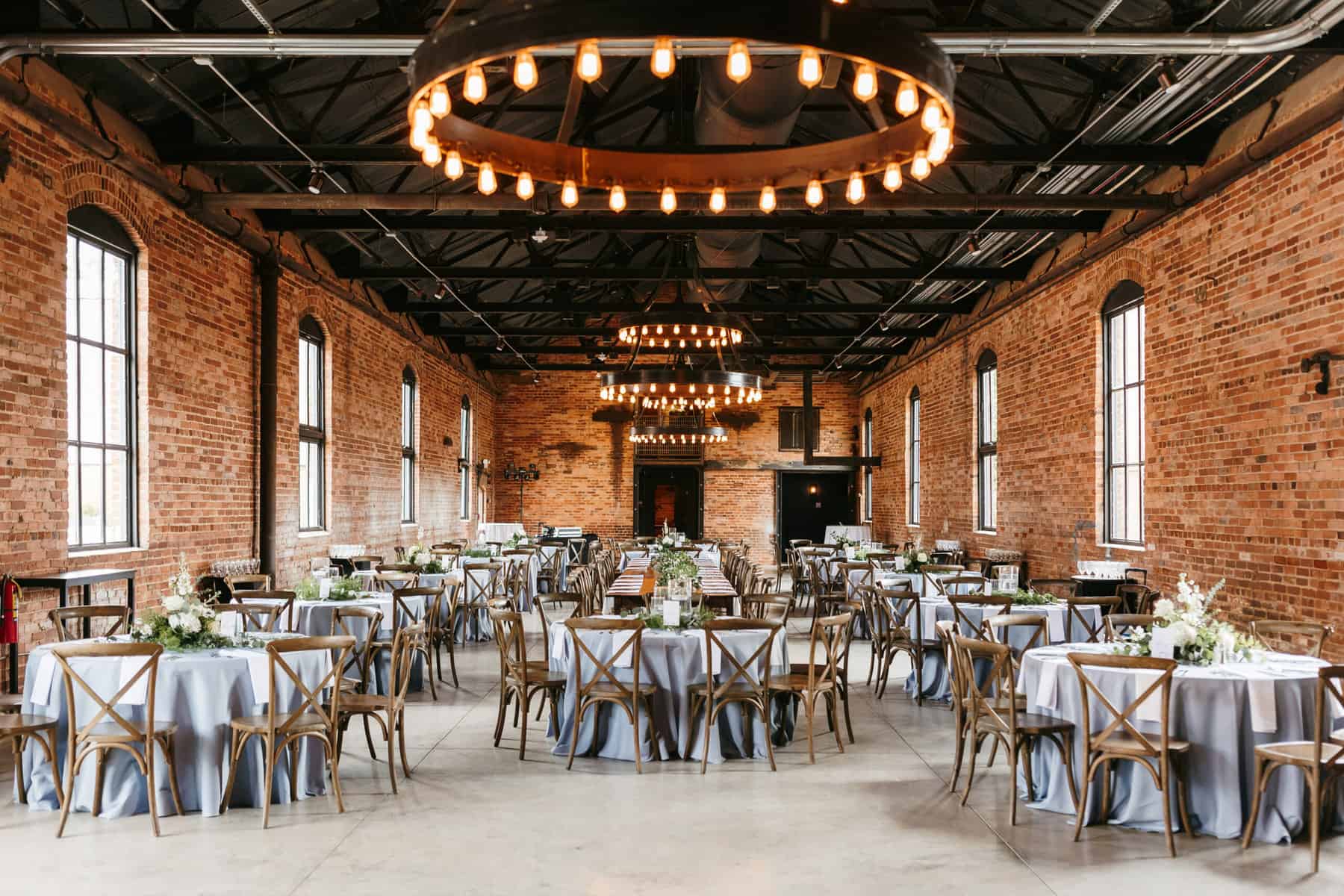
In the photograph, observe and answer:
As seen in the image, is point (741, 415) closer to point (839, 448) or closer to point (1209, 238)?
point (839, 448)

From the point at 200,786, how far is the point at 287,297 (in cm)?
701

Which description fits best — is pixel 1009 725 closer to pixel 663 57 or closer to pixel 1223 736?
pixel 1223 736

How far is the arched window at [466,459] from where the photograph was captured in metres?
20.5

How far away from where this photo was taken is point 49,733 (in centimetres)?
519

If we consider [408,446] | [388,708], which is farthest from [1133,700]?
[408,446]

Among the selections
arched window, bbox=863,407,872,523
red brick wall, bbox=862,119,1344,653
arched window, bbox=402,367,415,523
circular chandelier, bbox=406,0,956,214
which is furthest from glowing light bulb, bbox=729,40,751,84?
arched window, bbox=863,407,872,523

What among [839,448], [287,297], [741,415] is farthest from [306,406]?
[839,448]

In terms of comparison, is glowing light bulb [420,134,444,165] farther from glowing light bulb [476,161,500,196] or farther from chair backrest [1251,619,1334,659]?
chair backrest [1251,619,1334,659]

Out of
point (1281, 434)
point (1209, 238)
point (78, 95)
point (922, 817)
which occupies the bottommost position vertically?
point (922, 817)

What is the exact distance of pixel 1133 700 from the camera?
5.07 meters

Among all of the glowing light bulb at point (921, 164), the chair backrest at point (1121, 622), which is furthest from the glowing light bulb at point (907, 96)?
the chair backrest at point (1121, 622)

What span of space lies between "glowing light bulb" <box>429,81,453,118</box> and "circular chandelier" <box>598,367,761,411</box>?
21.4 ft

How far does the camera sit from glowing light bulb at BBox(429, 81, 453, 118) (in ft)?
11.8

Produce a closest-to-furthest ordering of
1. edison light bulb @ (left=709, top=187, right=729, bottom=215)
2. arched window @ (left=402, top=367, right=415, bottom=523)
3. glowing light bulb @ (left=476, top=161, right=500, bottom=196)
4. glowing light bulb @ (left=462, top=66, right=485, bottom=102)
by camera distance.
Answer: glowing light bulb @ (left=462, top=66, right=485, bottom=102)
glowing light bulb @ (left=476, top=161, right=500, bottom=196)
edison light bulb @ (left=709, top=187, right=729, bottom=215)
arched window @ (left=402, top=367, right=415, bottom=523)
